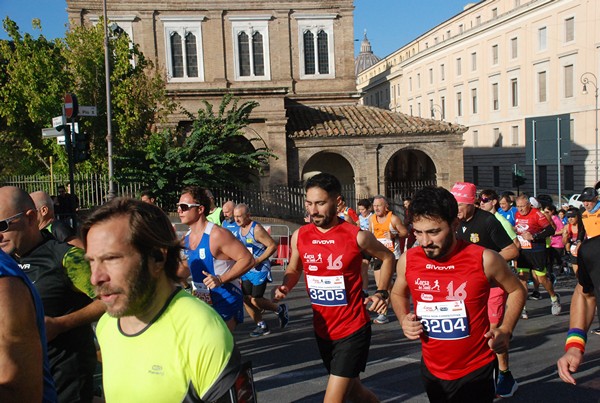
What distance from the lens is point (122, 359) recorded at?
7.95ft

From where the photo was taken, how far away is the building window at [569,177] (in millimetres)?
46250

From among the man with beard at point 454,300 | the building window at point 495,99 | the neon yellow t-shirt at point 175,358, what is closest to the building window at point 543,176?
the building window at point 495,99

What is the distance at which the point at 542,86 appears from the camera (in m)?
48.2

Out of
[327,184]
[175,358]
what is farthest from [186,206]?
[175,358]

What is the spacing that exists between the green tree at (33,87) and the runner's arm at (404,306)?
842 inches

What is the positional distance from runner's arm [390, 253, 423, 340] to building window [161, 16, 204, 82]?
29.5 meters

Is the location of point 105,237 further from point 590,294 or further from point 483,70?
point 483,70

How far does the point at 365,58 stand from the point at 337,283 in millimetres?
122937

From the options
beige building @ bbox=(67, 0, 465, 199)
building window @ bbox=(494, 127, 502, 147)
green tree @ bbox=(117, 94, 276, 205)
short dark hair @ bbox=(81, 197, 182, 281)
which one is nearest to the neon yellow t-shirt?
short dark hair @ bbox=(81, 197, 182, 281)

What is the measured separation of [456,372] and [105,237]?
2.68m

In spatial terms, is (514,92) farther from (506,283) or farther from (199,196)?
(506,283)

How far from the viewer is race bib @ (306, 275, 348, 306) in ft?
17.4

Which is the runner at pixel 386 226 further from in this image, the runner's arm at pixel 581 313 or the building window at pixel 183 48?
the building window at pixel 183 48

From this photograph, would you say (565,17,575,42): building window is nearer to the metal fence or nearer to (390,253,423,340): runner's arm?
the metal fence
